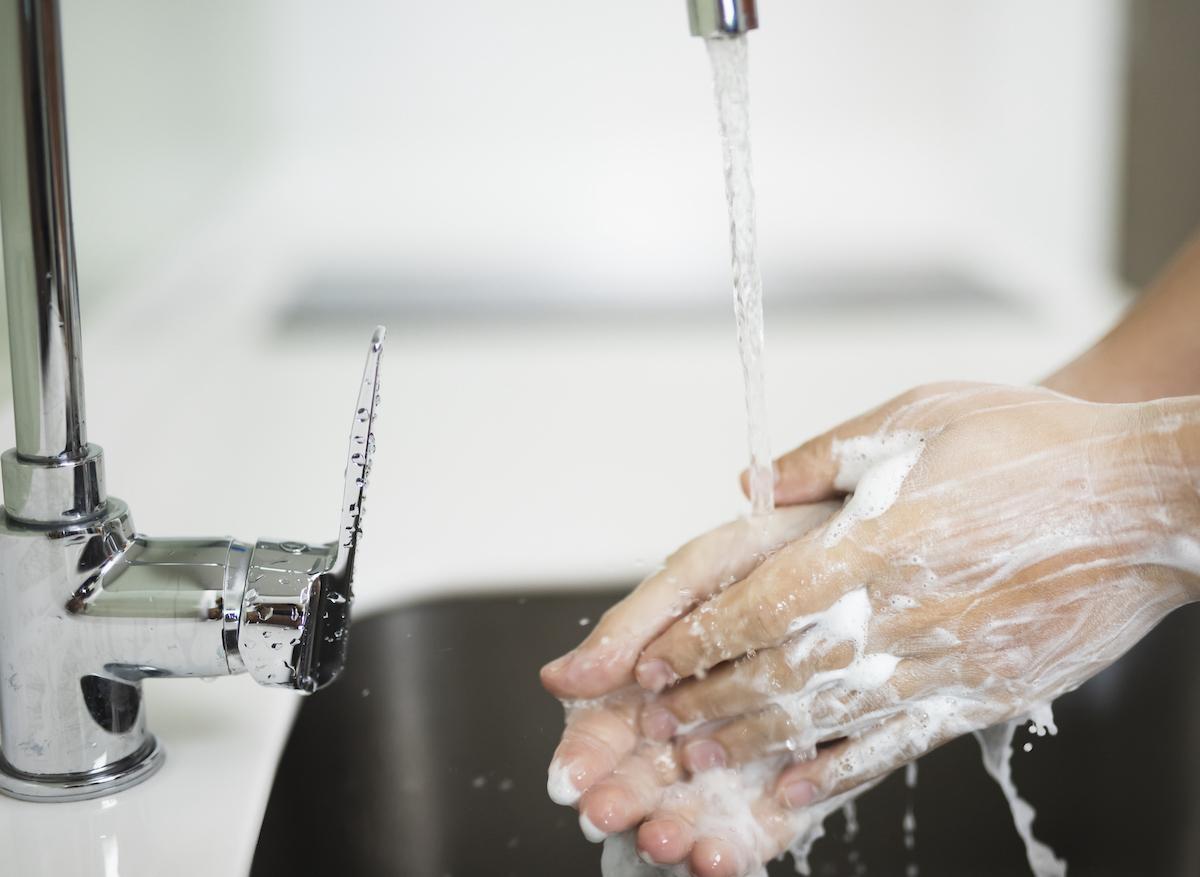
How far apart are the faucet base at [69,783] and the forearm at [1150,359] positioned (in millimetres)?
528

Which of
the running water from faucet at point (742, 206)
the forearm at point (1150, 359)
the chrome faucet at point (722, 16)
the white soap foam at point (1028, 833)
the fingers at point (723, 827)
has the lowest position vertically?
the white soap foam at point (1028, 833)

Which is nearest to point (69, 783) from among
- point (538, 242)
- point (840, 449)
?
point (840, 449)

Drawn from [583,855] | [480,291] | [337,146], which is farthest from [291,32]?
[583,855]

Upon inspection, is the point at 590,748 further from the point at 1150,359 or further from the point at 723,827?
the point at 1150,359

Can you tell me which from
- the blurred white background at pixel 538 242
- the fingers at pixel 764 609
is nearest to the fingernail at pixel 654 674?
the fingers at pixel 764 609

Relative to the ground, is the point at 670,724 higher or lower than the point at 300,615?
lower

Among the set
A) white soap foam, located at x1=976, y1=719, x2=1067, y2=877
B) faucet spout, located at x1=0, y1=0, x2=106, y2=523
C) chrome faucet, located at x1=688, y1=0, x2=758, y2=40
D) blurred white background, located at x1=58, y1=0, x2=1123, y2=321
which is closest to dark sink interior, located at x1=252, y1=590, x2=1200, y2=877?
white soap foam, located at x1=976, y1=719, x2=1067, y2=877

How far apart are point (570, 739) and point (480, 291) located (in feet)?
2.46

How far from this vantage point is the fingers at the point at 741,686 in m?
0.58

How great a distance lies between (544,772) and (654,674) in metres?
0.10

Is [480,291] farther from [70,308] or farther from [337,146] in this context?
[70,308]

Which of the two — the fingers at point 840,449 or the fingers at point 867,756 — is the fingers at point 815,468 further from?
the fingers at point 867,756

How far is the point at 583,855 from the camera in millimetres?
661

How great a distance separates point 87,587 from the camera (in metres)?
0.43
